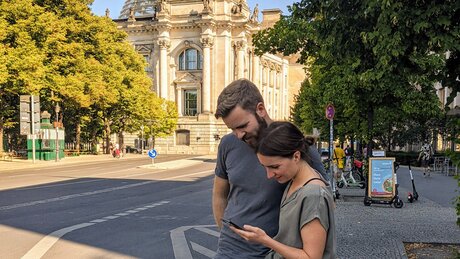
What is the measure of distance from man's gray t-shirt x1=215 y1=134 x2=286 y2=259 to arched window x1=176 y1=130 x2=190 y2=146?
70259 mm

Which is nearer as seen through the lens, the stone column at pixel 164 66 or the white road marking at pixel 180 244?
the white road marking at pixel 180 244

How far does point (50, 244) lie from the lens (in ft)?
25.1

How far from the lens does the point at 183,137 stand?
241 ft

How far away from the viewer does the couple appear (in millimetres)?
2076

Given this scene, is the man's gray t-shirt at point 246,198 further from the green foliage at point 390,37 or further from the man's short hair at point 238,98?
the green foliage at point 390,37

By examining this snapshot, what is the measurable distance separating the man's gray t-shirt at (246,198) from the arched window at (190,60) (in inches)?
2877

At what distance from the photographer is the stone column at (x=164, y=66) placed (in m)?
74.7

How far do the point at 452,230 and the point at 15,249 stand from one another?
26.7 ft

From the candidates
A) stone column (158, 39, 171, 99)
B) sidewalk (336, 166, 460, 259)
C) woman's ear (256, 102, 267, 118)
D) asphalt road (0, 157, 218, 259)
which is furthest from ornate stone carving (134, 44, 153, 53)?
woman's ear (256, 102, 267, 118)

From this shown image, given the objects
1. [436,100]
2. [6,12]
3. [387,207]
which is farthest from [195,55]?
[387,207]

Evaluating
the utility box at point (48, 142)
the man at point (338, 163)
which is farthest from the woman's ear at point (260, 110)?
the utility box at point (48, 142)

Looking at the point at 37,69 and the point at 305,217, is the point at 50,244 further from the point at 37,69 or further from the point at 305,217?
the point at 37,69

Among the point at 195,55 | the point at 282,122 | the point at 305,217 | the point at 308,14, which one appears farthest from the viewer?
the point at 195,55

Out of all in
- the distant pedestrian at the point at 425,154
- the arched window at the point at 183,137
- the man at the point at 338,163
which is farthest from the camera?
the arched window at the point at 183,137
